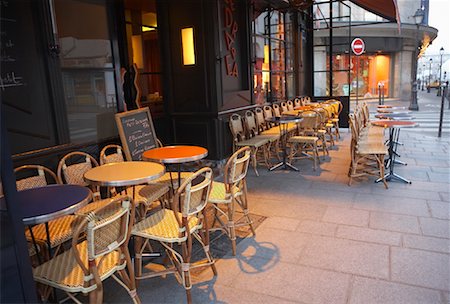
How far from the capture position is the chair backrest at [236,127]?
5.73m

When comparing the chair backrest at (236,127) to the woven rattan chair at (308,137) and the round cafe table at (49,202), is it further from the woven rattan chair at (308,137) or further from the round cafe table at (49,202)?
the round cafe table at (49,202)

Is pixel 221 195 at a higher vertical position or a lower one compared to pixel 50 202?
lower

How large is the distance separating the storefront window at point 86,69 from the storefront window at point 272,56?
3350 millimetres

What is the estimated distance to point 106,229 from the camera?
201cm

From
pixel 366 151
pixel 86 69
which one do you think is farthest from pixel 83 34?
pixel 366 151

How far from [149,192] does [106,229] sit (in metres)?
1.39

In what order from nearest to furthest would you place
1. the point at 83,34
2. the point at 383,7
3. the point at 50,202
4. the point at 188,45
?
the point at 50,202 < the point at 83,34 < the point at 188,45 < the point at 383,7

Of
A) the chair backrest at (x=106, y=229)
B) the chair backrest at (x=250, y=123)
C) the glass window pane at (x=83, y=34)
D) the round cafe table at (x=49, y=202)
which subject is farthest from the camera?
the chair backrest at (x=250, y=123)

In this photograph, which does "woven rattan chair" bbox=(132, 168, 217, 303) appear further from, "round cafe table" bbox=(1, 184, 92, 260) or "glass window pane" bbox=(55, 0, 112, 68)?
"glass window pane" bbox=(55, 0, 112, 68)

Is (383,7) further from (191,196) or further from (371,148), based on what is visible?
(191,196)

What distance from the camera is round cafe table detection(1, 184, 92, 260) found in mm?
2027

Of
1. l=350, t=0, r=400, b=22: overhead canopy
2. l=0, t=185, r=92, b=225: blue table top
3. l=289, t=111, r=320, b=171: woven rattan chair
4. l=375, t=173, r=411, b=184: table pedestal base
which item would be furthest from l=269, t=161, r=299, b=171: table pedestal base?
l=350, t=0, r=400, b=22: overhead canopy

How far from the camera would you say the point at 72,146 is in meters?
3.86

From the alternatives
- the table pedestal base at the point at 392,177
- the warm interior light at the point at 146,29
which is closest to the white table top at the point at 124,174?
the table pedestal base at the point at 392,177
